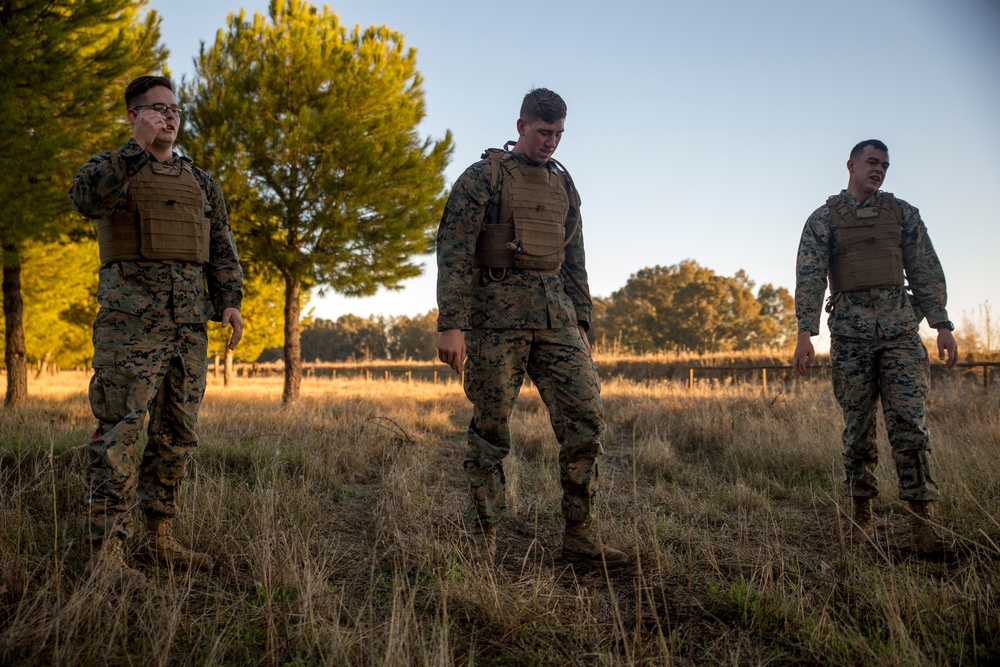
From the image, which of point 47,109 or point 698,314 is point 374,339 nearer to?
point 698,314

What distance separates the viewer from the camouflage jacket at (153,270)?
254cm

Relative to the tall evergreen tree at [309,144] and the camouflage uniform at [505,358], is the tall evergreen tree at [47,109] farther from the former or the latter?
the camouflage uniform at [505,358]

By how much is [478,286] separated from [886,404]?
240cm

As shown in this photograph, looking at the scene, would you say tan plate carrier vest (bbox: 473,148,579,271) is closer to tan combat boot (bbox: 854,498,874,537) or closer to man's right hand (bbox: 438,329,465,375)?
man's right hand (bbox: 438,329,465,375)

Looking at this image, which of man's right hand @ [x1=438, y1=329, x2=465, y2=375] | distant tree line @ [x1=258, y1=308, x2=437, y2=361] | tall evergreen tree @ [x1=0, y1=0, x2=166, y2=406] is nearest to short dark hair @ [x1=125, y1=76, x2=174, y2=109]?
man's right hand @ [x1=438, y1=329, x2=465, y2=375]

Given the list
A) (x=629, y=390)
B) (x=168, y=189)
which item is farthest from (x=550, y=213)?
(x=629, y=390)

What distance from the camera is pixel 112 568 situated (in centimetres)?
235

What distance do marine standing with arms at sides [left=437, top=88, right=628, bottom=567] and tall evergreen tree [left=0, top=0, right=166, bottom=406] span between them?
24.6ft

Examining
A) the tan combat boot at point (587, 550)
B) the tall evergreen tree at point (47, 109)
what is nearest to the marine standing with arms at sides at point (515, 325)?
the tan combat boot at point (587, 550)

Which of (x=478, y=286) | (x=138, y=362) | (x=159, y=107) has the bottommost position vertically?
(x=138, y=362)

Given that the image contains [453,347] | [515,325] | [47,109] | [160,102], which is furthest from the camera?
[47,109]

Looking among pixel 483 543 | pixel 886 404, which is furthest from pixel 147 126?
pixel 886 404

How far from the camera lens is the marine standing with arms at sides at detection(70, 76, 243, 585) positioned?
2.55m

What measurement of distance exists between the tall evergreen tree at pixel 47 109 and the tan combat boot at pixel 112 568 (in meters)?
7.44
